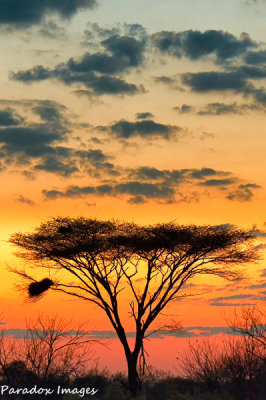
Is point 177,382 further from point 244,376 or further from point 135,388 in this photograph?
point 244,376

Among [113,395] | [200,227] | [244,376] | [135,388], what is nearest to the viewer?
[113,395]

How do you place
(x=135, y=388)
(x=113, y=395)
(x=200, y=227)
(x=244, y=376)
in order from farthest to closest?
(x=200, y=227) < (x=135, y=388) < (x=244, y=376) < (x=113, y=395)

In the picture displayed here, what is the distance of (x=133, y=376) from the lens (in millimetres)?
34938

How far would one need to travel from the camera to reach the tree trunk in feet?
114

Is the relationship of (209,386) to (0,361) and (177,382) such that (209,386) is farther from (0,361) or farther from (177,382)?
(0,361)

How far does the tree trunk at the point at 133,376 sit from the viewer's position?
1364 inches

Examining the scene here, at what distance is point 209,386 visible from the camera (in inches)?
1300

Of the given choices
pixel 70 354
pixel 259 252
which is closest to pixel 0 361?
pixel 70 354

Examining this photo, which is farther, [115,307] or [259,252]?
[259,252]

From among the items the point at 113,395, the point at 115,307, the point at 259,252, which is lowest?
the point at 113,395

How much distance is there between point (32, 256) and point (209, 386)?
40.7ft

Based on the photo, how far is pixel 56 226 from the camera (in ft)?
122

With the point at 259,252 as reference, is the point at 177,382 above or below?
below

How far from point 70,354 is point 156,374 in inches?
251
